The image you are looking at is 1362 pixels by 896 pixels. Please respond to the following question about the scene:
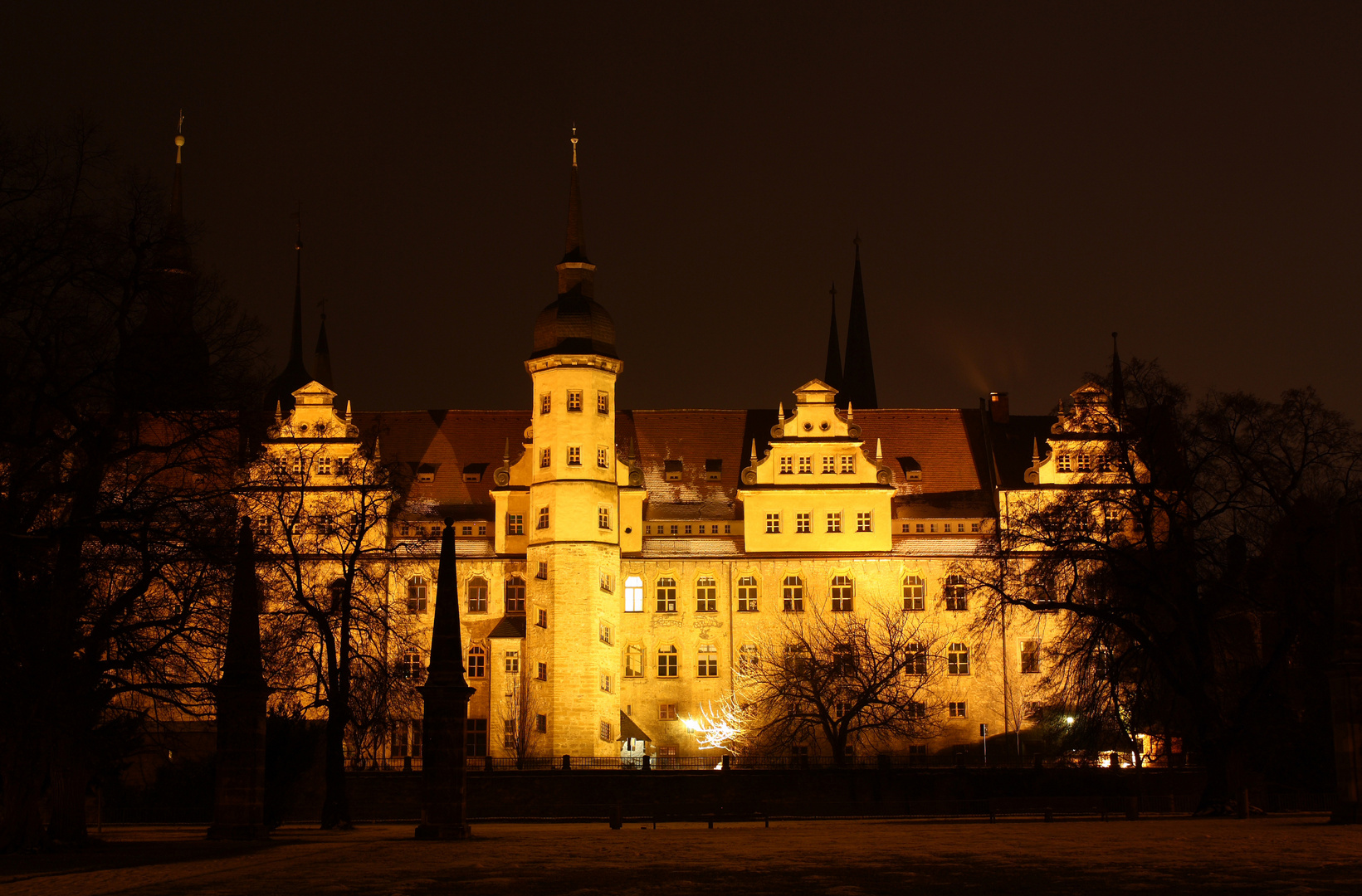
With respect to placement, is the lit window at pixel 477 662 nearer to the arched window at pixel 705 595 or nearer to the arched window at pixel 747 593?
the arched window at pixel 705 595

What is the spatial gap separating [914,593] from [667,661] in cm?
935

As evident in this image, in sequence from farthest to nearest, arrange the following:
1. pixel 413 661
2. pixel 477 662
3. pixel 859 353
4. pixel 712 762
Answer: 1. pixel 859 353
2. pixel 477 662
3. pixel 413 661
4. pixel 712 762

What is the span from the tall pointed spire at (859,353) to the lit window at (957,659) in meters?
21.5

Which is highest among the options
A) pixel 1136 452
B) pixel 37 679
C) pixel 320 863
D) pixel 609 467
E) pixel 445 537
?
pixel 609 467

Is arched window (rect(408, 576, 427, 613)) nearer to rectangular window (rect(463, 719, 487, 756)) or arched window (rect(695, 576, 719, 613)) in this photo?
rectangular window (rect(463, 719, 487, 756))

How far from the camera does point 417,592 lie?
232ft

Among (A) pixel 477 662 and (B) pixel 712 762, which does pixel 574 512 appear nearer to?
(A) pixel 477 662

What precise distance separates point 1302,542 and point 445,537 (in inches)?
731

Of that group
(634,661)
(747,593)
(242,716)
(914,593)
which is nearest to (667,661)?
(634,661)

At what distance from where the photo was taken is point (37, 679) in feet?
89.4

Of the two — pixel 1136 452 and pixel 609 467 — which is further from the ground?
pixel 609 467

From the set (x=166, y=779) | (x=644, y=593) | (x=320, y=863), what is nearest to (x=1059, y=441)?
(x=644, y=593)

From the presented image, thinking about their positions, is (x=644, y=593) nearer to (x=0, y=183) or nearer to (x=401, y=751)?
(x=401, y=751)

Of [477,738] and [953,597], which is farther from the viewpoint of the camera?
[953,597]
